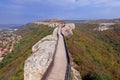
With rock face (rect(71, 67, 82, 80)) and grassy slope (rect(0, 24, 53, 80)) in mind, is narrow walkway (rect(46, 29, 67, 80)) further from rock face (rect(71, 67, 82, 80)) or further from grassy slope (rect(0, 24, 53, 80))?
grassy slope (rect(0, 24, 53, 80))

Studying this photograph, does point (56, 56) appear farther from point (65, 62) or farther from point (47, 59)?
point (47, 59)

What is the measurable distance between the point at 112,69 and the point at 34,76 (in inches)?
542

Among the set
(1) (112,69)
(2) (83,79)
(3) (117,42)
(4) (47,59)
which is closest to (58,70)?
(4) (47,59)

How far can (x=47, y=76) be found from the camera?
1459 centimetres

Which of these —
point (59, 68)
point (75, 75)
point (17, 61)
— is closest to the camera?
point (59, 68)

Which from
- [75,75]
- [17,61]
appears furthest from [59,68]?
[17,61]

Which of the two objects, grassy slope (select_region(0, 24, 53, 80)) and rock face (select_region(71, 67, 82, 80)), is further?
grassy slope (select_region(0, 24, 53, 80))

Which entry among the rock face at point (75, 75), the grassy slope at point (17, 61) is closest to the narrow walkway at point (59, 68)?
the rock face at point (75, 75)

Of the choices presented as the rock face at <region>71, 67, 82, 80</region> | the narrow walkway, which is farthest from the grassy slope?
the rock face at <region>71, 67, 82, 80</region>

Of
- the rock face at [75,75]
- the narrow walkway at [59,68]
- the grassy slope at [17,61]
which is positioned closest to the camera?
the narrow walkway at [59,68]

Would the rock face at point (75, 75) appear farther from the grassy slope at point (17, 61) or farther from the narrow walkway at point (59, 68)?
the grassy slope at point (17, 61)

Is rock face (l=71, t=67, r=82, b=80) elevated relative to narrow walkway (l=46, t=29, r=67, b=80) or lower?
lower

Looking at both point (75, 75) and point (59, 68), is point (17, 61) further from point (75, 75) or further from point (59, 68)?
point (59, 68)

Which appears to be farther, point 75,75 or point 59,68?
point 75,75
